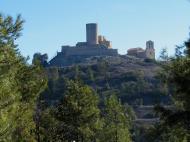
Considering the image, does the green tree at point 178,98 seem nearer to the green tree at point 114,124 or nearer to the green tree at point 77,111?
the green tree at point 77,111

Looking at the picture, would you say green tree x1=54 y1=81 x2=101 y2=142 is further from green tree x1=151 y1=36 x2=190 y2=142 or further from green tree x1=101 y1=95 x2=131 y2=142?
green tree x1=151 y1=36 x2=190 y2=142

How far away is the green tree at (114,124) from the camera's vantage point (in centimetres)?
7062

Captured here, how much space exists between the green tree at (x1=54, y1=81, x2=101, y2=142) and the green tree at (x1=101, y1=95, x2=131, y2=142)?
14409 mm

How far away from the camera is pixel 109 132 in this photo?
70812 millimetres

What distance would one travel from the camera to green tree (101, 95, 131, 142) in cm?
7062

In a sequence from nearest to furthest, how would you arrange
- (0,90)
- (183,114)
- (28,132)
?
(0,90), (183,114), (28,132)

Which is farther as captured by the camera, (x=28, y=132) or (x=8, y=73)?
(x=28, y=132)

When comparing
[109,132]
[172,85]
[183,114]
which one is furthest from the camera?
[109,132]

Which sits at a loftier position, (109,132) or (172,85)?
(172,85)

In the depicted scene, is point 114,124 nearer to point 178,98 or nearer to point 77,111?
point 77,111

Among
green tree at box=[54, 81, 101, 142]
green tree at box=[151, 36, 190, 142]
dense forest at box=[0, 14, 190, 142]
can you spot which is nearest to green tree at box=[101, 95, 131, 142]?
dense forest at box=[0, 14, 190, 142]

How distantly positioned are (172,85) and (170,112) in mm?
2913

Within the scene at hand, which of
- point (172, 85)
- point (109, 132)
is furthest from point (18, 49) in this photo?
point (109, 132)

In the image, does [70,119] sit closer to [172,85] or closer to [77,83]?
[77,83]
